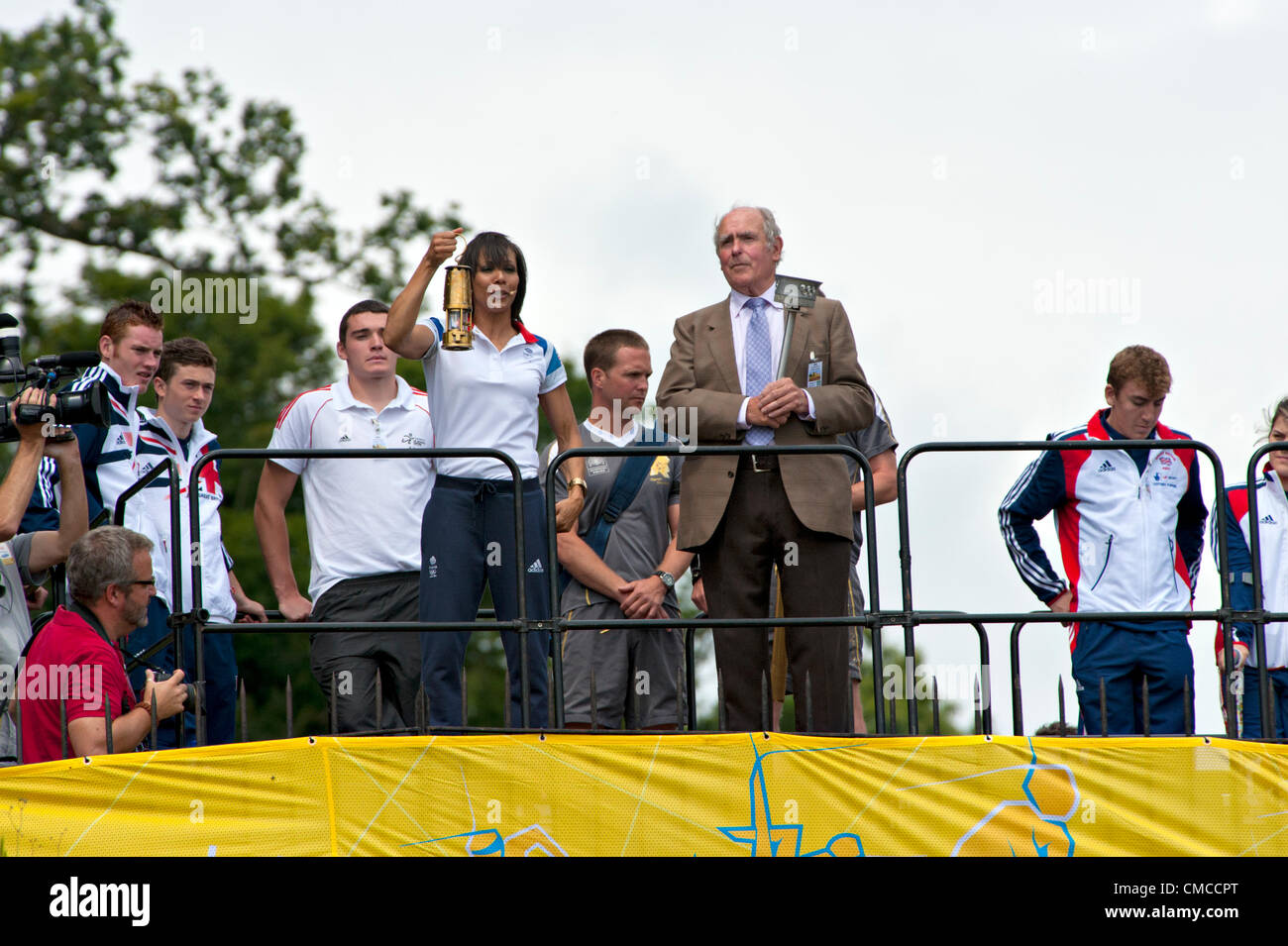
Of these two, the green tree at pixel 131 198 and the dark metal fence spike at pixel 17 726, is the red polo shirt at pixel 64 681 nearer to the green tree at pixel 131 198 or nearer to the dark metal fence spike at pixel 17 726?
the dark metal fence spike at pixel 17 726

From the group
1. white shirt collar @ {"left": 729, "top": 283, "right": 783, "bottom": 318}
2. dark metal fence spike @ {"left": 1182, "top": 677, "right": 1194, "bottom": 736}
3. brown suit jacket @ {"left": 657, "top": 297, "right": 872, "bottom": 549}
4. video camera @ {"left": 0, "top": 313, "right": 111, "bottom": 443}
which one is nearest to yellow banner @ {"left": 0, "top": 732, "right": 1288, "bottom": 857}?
dark metal fence spike @ {"left": 1182, "top": 677, "right": 1194, "bottom": 736}

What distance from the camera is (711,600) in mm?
7898

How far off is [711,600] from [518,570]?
36.2 inches

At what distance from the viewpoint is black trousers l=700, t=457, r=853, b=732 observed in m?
7.80

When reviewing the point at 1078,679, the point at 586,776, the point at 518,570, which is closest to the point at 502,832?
the point at 586,776

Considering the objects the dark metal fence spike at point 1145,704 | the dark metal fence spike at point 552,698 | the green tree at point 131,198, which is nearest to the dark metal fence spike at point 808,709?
the dark metal fence spike at point 552,698

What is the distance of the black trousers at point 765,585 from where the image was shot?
780cm

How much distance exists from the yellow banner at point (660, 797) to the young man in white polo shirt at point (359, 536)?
1.80 feet

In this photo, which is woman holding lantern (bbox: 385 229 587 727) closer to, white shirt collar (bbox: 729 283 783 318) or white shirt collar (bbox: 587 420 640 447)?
white shirt collar (bbox: 587 420 640 447)

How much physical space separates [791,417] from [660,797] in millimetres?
1724

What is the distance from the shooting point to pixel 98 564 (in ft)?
24.3

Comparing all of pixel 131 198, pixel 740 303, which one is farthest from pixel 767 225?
pixel 131 198

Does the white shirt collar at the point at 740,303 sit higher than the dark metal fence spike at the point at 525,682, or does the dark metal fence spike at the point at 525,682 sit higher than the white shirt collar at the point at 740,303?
the white shirt collar at the point at 740,303
